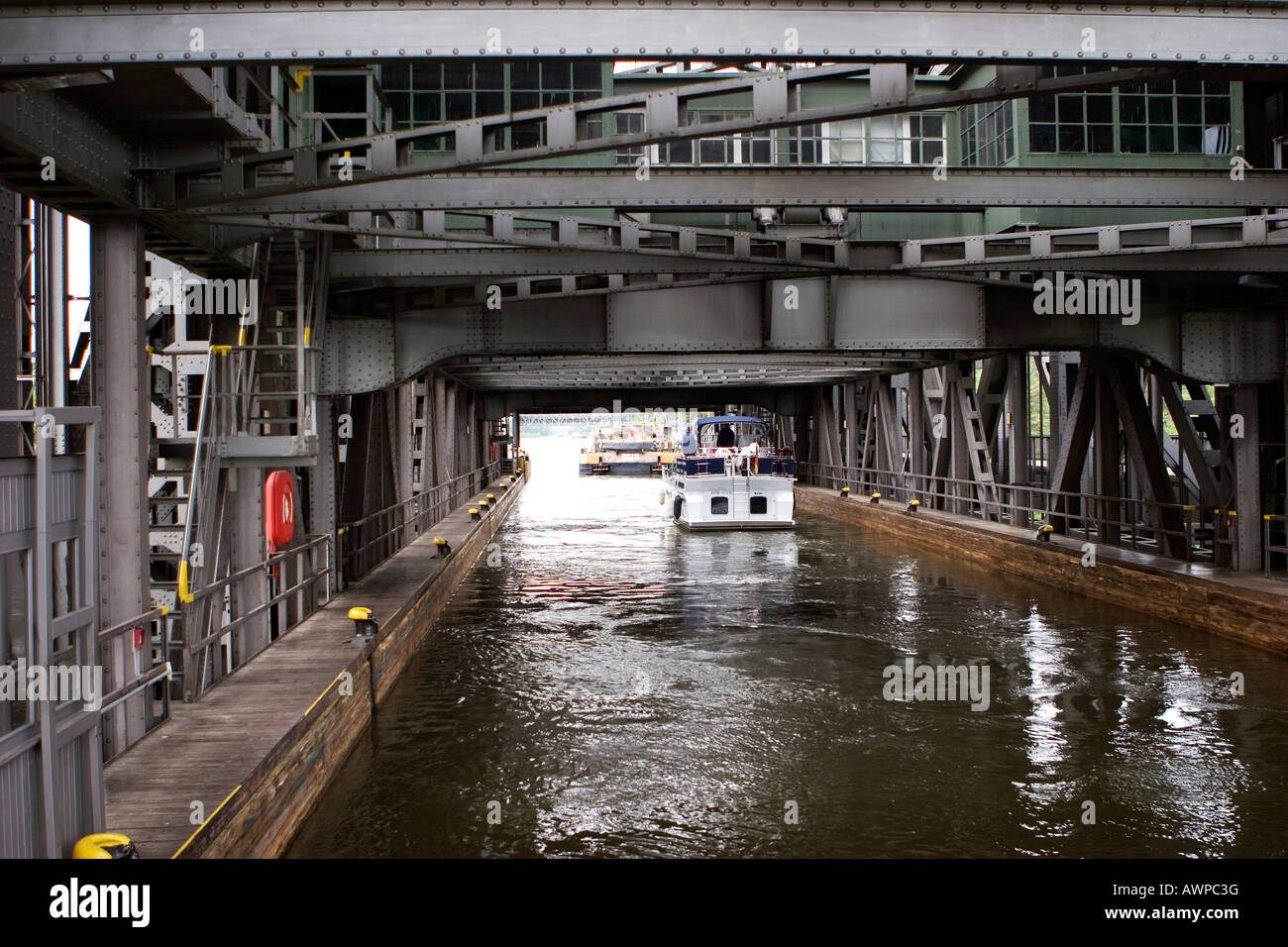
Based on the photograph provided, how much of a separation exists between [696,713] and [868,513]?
2143 cm

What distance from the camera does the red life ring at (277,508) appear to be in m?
11.7

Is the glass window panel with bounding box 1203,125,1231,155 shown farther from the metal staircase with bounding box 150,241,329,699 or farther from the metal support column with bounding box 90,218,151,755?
the metal support column with bounding box 90,218,151,755

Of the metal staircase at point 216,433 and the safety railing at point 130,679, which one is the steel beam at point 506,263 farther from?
the safety railing at point 130,679

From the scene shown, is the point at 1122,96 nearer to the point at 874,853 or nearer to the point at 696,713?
the point at 696,713

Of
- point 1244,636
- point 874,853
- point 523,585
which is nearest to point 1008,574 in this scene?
point 1244,636

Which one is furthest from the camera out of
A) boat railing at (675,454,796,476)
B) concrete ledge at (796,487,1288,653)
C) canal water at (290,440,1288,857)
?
boat railing at (675,454,796,476)

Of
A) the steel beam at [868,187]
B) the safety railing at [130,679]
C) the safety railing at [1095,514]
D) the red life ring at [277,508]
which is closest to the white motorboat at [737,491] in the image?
the safety railing at [1095,514]

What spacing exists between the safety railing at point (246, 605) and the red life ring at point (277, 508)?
9.9 inches

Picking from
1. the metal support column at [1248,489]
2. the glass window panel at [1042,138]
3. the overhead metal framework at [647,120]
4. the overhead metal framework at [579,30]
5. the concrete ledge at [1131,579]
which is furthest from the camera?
the glass window panel at [1042,138]

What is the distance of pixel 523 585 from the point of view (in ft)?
67.8

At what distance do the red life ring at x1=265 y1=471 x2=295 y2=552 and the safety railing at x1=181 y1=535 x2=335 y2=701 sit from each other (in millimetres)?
252

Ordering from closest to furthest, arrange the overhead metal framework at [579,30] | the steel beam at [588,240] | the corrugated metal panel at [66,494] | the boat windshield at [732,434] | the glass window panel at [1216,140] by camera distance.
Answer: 1. the corrugated metal panel at [66,494]
2. the overhead metal framework at [579,30]
3. the steel beam at [588,240]
4. the glass window panel at [1216,140]
5. the boat windshield at [732,434]

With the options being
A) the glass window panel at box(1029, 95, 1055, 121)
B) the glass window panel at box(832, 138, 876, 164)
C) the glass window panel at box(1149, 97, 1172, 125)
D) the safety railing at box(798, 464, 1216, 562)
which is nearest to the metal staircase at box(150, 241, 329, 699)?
the safety railing at box(798, 464, 1216, 562)

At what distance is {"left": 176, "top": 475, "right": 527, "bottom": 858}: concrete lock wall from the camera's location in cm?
661
